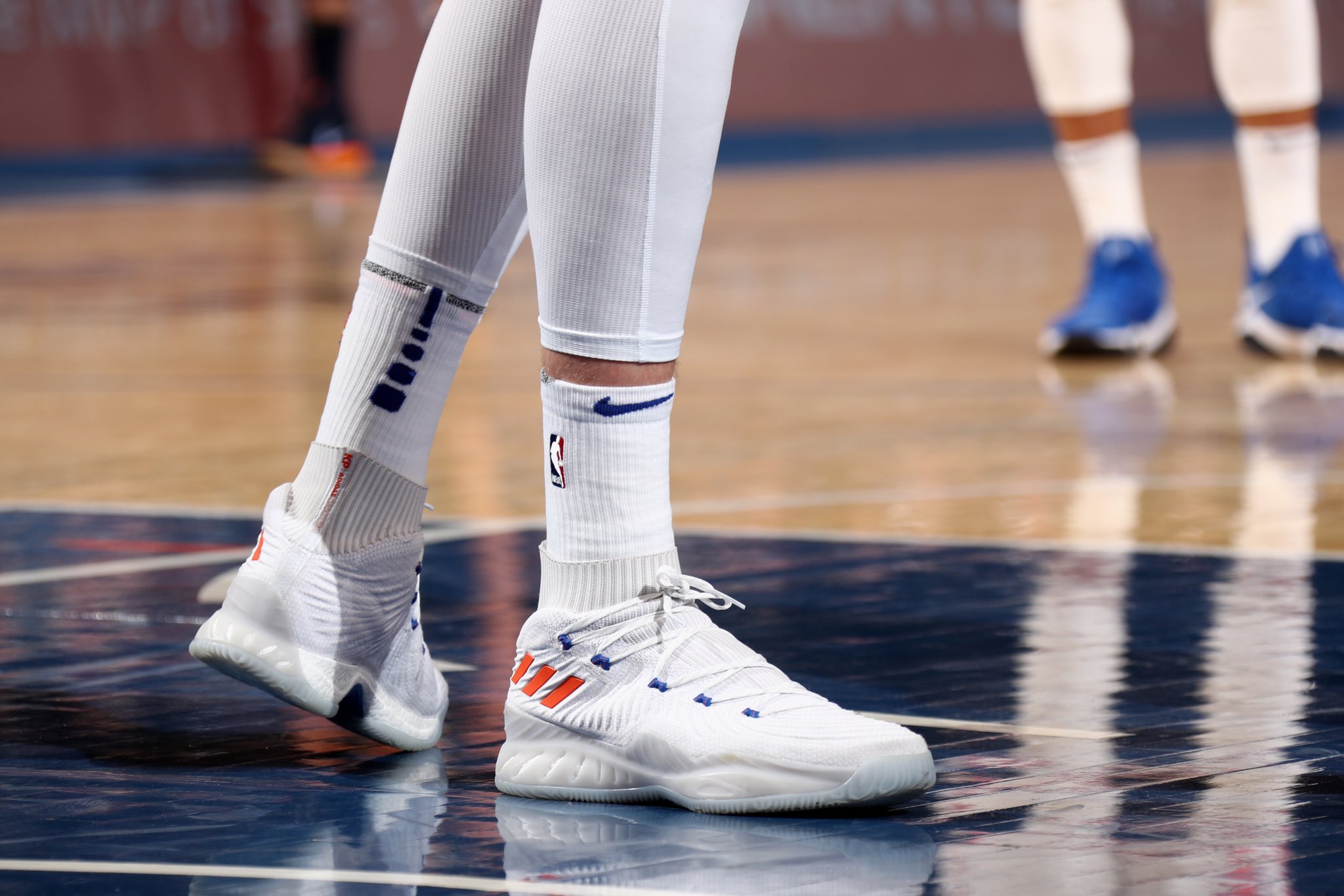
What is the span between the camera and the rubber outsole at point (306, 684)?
5.14 ft

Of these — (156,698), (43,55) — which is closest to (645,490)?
(156,698)

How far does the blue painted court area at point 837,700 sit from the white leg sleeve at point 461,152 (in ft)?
1.03

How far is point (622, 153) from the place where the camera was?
1.48 meters

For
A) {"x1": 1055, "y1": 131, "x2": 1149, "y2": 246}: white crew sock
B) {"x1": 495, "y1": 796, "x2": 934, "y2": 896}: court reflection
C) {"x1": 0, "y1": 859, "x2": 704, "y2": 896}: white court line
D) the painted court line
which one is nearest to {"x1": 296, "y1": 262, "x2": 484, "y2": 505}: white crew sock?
the painted court line

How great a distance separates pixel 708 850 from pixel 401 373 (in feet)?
1.54

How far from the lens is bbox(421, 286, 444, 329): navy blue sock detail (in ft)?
5.41

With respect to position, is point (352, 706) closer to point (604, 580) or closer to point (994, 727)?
point (604, 580)

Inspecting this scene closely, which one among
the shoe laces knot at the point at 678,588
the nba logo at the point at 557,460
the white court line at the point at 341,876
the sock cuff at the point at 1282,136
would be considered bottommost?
the white court line at the point at 341,876

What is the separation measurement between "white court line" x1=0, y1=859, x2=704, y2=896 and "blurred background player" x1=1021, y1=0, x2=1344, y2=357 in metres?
3.00

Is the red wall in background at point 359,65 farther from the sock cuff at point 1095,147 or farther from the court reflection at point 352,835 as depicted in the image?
the court reflection at point 352,835

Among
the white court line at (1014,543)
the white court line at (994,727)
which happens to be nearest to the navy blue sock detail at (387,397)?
the white court line at (994,727)

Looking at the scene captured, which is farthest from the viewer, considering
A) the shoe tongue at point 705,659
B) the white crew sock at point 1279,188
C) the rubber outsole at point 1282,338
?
the white crew sock at point 1279,188

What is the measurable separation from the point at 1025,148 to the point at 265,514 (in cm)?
1253

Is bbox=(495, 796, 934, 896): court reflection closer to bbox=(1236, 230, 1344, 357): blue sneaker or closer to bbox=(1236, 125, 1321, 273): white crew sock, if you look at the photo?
bbox=(1236, 230, 1344, 357): blue sneaker
